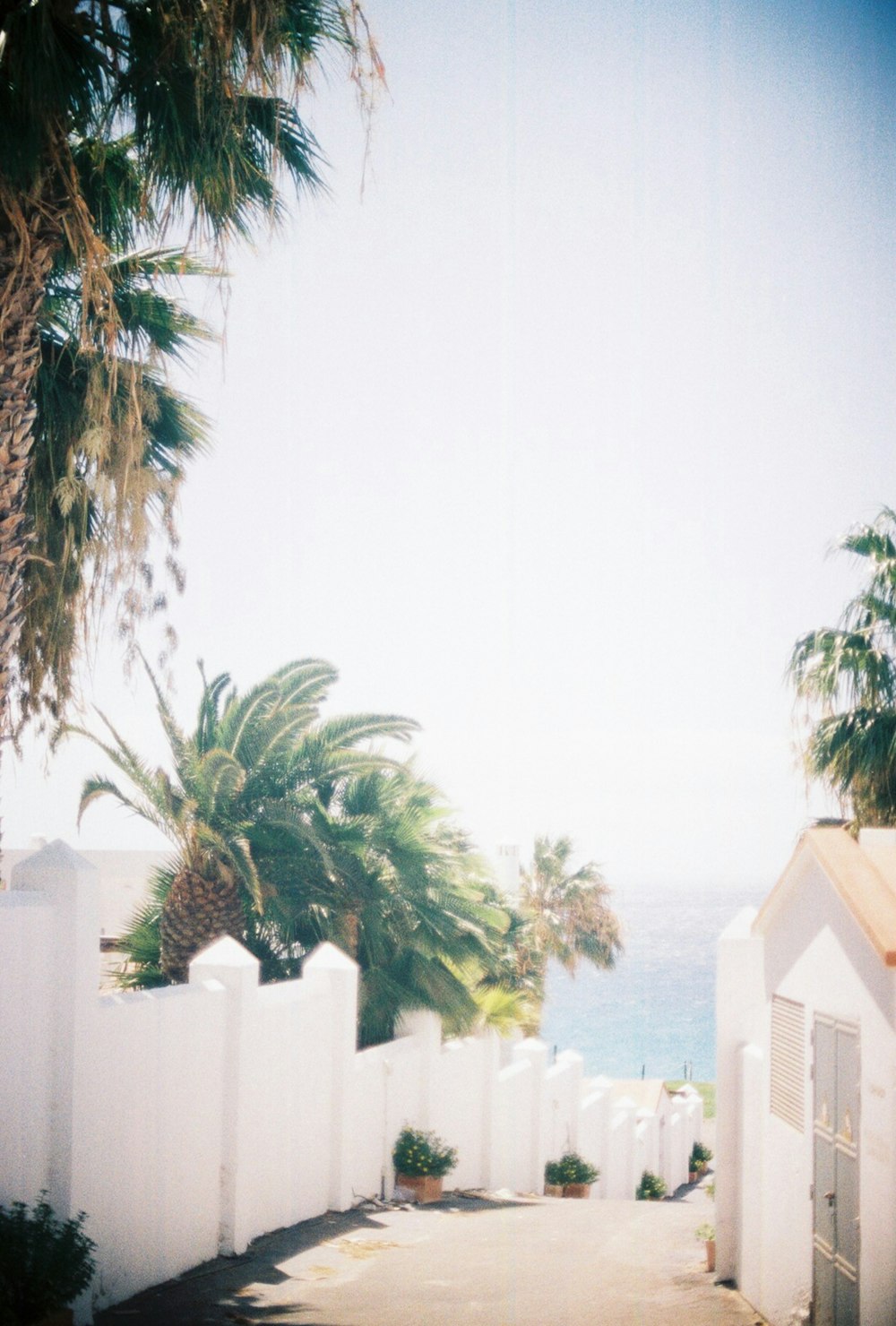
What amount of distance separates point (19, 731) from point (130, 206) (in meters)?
4.62

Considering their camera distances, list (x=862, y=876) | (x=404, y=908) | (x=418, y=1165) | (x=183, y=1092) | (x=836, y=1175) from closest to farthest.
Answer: (x=836, y=1175), (x=862, y=876), (x=183, y=1092), (x=418, y=1165), (x=404, y=908)

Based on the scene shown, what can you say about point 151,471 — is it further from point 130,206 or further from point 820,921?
point 820,921

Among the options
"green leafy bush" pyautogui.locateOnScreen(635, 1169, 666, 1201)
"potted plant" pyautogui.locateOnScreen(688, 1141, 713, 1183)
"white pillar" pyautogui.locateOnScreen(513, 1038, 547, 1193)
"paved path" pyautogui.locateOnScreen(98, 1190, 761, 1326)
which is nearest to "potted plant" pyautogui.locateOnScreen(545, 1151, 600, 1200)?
"white pillar" pyautogui.locateOnScreen(513, 1038, 547, 1193)

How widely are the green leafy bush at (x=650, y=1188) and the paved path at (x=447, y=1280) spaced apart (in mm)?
15708

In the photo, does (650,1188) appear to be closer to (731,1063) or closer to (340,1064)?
(340,1064)

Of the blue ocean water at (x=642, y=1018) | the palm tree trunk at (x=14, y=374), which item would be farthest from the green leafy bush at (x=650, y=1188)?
the blue ocean water at (x=642, y=1018)

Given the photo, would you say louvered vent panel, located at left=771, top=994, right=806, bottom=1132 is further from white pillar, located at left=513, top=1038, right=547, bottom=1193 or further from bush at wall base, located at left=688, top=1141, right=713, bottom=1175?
bush at wall base, located at left=688, top=1141, right=713, bottom=1175

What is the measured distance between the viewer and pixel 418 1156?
648 inches

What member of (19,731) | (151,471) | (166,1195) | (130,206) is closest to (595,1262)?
(166,1195)

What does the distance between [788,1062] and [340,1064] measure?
6045 mm

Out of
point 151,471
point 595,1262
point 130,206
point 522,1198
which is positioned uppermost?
point 130,206

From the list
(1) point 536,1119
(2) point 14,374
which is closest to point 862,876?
(2) point 14,374

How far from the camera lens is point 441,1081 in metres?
18.0

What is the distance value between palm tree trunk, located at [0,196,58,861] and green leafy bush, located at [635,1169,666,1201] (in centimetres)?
2537
